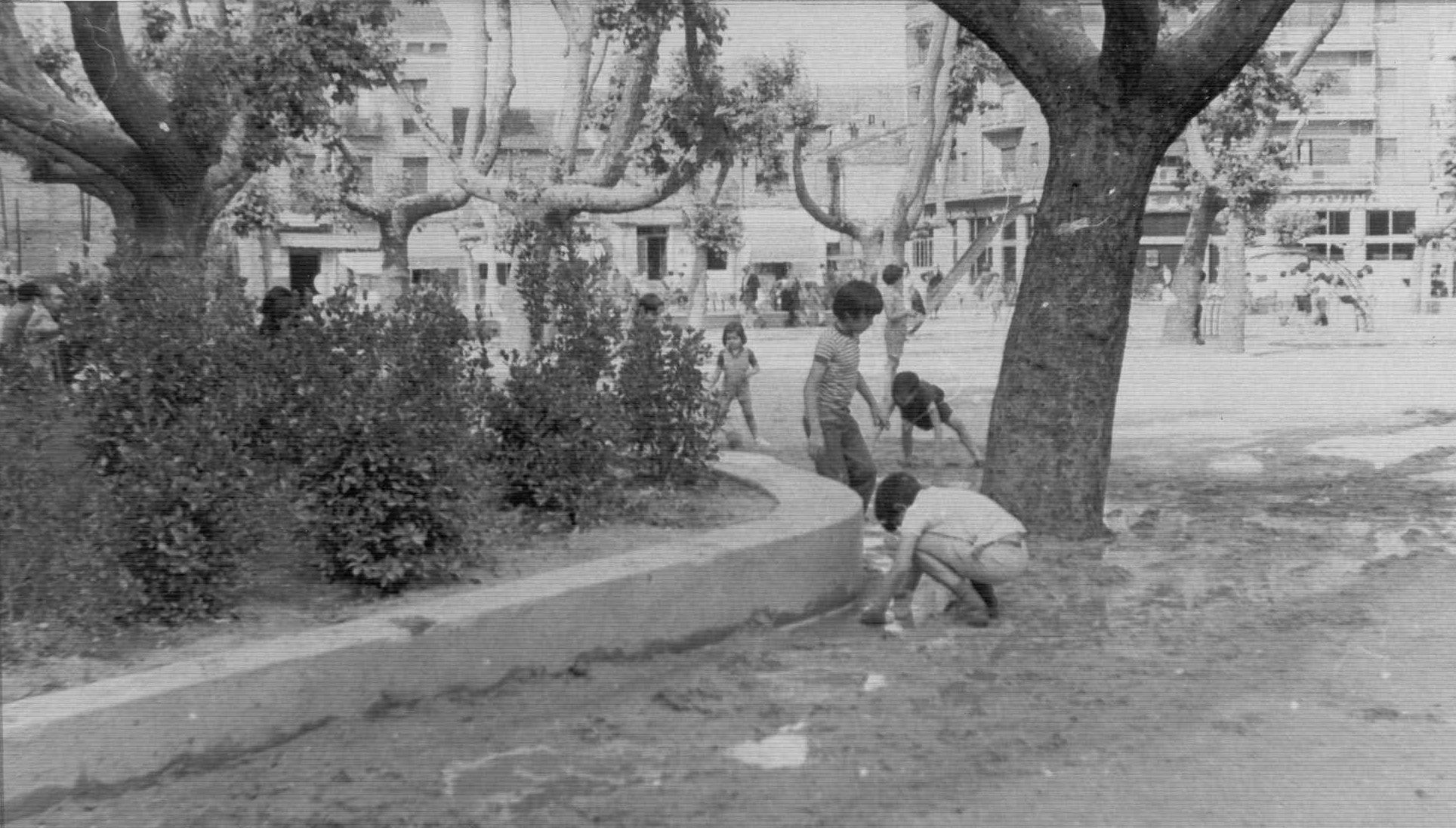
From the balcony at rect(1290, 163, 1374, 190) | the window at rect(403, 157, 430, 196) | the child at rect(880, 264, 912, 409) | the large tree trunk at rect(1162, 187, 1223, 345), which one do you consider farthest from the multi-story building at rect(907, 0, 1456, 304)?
the child at rect(880, 264, 912, 409)

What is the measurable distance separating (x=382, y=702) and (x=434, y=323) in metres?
2.61

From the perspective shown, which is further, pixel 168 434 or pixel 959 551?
pixel 959 551

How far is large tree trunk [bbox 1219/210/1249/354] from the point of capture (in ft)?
87.5

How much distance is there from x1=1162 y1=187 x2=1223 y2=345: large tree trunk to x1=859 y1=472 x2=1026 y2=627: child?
22.2 m

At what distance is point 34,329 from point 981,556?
946 centimetres

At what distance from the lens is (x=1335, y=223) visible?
202 feet

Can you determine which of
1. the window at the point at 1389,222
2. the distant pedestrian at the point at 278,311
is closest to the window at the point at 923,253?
the window at the point at 1389,222

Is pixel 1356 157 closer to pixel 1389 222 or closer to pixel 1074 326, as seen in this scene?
pixel 1389 222

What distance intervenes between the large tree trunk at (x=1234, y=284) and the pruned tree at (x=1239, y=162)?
0.04 feet

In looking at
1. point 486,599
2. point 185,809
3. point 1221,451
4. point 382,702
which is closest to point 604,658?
point 486,599

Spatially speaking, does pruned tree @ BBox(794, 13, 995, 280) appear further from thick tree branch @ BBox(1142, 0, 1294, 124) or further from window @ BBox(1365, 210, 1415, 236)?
window @ BBox(1365, 210, 1415, 236)

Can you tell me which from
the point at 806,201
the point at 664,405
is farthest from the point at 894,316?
the point at 806,201

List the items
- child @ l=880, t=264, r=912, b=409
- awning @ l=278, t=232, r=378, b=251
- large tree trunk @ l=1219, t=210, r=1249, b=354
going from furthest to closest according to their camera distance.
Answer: awning @ l=278, t=232, r=378, b=251 < large tree trunk @ l=1219, t=210, r=1249, b=354 < child @ l=880, t=264, r=912, b=409

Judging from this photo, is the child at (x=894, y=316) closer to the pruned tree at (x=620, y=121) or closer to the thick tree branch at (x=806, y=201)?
the pruned tree at (x=620, y=121)
